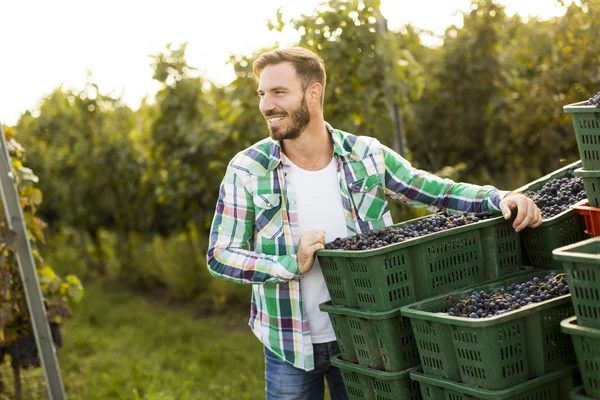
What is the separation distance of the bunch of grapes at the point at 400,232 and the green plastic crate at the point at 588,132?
47cm

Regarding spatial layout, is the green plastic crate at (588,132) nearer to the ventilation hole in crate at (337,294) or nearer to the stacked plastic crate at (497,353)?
the stacked plastic crate at (497,353)

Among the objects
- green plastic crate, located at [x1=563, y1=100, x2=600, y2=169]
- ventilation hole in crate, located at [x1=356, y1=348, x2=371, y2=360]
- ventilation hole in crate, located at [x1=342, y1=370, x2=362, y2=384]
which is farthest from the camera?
ventilation hole in crate, located at [x1=342, y1=370, x2=362, y2=384]

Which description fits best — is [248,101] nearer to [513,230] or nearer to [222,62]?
[222,62]

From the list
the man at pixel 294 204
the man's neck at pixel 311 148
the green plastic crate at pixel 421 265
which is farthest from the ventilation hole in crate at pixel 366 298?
the man's neck at pixel 311 148

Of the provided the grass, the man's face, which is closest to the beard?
the man's face

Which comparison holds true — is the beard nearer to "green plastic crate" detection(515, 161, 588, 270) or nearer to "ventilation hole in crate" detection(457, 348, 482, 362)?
"green plastic crate" detection(515, 161, 588, 270)

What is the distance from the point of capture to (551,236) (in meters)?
3.07

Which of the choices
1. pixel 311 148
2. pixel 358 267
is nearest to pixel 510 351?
pixel 358 267

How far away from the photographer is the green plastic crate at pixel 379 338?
9.39 feet

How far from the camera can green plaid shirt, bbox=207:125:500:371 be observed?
323 cm

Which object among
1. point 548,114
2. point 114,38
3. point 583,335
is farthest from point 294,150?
point 114,38

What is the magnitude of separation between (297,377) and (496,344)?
3.36 feet

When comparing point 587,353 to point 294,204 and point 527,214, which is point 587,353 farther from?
point 294,204

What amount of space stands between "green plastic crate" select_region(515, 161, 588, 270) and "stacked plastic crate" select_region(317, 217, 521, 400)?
2.2 inches
